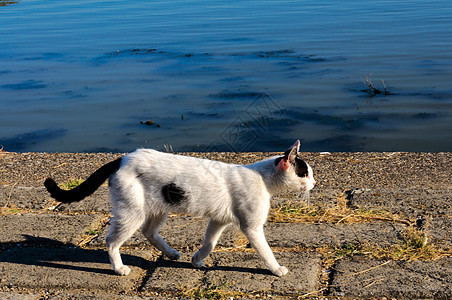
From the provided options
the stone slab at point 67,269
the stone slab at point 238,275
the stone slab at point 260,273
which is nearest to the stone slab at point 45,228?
the stone slab at point 67,269

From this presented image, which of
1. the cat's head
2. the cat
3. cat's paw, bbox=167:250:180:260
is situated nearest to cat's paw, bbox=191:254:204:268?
the cat

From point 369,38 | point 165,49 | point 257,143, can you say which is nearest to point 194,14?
point 165,49

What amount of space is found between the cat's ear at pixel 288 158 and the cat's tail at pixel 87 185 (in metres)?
1.12

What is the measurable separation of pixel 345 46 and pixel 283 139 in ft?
22.5

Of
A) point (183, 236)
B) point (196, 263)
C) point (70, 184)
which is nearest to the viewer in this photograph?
point (196, 263)

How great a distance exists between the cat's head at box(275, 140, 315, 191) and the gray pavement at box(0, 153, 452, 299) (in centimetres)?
52

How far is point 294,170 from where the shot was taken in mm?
3734

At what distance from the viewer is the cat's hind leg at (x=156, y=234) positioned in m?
3.90

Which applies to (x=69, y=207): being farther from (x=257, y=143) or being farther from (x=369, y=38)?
(x=369, y=38)

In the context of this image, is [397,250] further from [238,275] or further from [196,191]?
[196,191]

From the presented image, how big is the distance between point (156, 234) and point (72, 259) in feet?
2.07

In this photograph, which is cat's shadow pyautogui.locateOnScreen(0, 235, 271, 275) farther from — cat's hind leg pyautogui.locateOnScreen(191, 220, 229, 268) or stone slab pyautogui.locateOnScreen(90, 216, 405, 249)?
stone slab pyautogui.locateOnScreen(90, 216, 405, 249)

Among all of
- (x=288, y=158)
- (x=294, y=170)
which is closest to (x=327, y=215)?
(x=294, y=170)

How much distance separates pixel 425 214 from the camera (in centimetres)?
449
